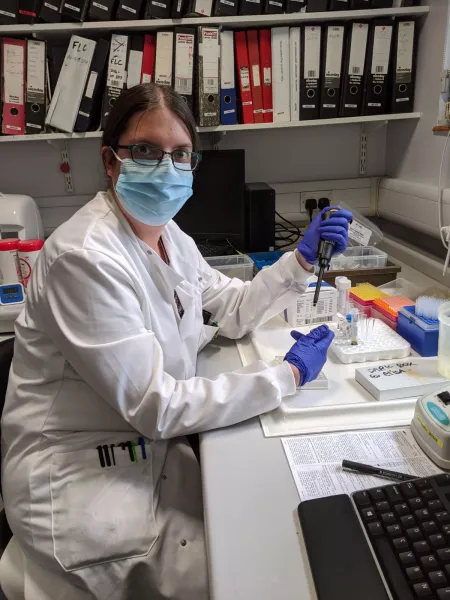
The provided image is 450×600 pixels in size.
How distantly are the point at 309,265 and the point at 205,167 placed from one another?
2.71ft

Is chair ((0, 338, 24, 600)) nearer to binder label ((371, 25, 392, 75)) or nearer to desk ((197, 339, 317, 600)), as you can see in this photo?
desk ((197, 339, 317, 600))

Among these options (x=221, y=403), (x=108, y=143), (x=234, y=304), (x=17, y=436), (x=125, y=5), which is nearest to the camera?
(x=221, y=403)

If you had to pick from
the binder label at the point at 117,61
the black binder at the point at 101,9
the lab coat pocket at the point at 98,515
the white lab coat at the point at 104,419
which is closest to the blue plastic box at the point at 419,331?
the white lab coat at the point at 104,419

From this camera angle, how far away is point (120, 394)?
0.84m

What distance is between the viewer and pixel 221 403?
32.9 inches

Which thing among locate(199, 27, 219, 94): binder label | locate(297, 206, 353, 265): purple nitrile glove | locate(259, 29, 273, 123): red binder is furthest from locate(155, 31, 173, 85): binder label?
locate(297, 206, 353, 265): purple nitrile glove

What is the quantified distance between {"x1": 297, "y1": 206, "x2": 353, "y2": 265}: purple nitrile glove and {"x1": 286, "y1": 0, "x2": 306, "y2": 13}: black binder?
910 mm

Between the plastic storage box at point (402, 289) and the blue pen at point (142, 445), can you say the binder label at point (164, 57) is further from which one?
the blue pen at point (142, 445)

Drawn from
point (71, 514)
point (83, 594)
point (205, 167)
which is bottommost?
point (83, 594)

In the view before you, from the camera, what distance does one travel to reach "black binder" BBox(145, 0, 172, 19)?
162 cm

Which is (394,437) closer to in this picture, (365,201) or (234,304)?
(234,304)

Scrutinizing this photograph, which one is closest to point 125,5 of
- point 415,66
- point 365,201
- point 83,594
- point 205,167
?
point 205,167

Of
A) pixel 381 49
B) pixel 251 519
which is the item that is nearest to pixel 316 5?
pixel 381 49

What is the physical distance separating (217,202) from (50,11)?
89 centimetres
